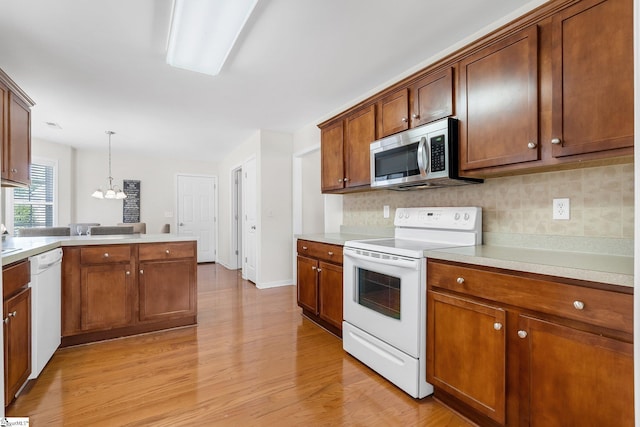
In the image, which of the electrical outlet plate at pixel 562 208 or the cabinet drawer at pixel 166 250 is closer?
the electrical outlet plate at pixel 562 208

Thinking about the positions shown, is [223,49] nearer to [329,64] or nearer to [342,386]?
[329,64]

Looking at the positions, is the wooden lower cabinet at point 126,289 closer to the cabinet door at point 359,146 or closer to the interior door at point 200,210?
the cabinet door at point 359,146

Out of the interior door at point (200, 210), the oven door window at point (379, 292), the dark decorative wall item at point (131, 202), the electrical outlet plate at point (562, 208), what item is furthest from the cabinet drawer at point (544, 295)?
the dark decorative wall item at point (131, 202)

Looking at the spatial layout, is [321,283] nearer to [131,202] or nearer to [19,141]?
[19,141]

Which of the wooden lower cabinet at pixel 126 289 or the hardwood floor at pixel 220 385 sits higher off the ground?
the wooden lower cabinet at pixel 126 289

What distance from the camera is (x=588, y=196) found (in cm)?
162

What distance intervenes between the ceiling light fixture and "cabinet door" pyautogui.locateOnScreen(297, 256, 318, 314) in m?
1.90

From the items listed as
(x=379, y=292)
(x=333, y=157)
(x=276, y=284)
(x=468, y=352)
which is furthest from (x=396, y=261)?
(x=276, y=284)

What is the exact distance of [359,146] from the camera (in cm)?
283

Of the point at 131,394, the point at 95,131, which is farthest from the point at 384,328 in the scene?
the point at 95,131

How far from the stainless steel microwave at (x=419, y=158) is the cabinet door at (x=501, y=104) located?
0.28ft

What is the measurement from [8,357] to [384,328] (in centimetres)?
210

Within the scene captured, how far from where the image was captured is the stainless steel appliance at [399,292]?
70.9 inches

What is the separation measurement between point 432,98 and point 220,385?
235cm
